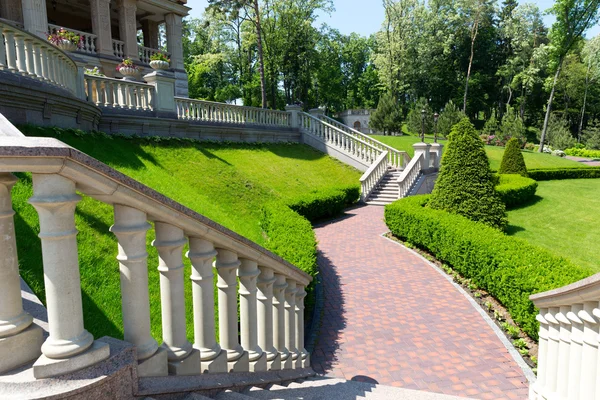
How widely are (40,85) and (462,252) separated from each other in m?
9.82

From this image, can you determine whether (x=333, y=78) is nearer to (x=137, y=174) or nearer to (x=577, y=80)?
(x=577, y=80)

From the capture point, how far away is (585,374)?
3104mm

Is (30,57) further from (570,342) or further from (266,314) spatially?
(570,342)

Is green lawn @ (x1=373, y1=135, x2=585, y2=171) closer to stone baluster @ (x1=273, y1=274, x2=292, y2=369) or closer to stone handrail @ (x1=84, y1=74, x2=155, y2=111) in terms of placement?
stone handrail @ (x1=84, y1=74, x2=155, y2=111)

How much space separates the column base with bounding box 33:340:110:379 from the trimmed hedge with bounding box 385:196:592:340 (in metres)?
6.41

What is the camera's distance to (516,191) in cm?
1773

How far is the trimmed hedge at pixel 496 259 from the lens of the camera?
6508 mm

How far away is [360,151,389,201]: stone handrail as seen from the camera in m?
18.8

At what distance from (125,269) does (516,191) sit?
18.9 m

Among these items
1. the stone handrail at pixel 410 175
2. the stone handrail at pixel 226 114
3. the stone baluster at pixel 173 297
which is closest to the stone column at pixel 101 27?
the stone handrail at pixel 226 114

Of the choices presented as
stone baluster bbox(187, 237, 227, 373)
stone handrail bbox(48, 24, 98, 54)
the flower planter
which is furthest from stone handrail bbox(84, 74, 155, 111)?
stone baluster bbox(187, 237, 227, 373)

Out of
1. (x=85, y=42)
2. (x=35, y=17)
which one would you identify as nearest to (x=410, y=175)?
(x=85, y=42)

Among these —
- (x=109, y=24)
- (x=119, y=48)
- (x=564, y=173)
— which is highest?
(x=109, y=24)

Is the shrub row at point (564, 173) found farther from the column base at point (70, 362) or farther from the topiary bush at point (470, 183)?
the column base at point (70, 362)
